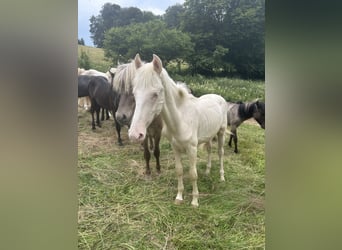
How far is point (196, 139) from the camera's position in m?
1.27

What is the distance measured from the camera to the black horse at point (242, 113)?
1.17m

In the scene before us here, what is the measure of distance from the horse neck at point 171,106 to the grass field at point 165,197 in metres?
0.10

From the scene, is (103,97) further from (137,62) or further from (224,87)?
(224,87)

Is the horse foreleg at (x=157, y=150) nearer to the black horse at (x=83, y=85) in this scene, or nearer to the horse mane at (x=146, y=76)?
the horse mane at (x=146, y=76)

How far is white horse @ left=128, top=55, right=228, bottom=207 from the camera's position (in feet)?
3.62

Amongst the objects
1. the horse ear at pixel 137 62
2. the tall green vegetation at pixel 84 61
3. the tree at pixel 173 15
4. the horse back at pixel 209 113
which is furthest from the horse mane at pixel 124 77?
the horse back at pixel 209 113

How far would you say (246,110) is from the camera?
1.24 m

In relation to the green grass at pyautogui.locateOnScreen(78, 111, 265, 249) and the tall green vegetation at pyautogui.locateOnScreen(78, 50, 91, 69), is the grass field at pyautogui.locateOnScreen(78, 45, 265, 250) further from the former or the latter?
the tall green vegetation at pyautogui.locateOnScreen(78, 50, 91, 69)
